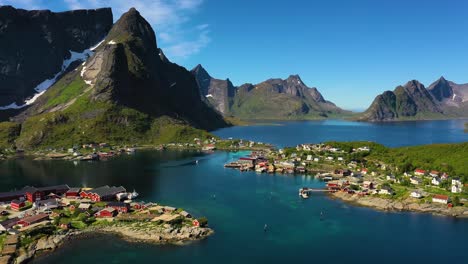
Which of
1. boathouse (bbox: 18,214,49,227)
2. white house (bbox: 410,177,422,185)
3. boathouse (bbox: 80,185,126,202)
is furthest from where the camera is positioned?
white house (bbox: 410,177,422,185)

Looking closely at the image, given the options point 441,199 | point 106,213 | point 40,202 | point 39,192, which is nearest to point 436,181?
point 441,199

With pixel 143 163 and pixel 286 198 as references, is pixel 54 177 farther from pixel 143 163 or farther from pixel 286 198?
pixel 286 198

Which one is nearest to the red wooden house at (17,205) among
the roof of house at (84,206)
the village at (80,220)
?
the village at (80,220)

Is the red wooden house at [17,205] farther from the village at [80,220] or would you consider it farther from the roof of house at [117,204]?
the roof of house at [117,204]

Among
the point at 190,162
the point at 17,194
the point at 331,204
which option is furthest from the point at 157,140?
the point at 331,204

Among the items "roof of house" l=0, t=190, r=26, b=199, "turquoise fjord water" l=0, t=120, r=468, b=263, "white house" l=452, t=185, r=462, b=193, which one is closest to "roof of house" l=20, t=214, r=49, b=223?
"turquoise fjord water" l=0, t=120, r=468, b=263

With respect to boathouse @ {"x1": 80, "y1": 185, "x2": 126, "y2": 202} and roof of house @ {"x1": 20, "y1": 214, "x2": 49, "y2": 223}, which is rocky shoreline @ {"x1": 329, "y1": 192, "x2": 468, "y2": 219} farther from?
roof of house @ {"x1": 20, "y1": 214, "x2": 49, "y2": 223}
